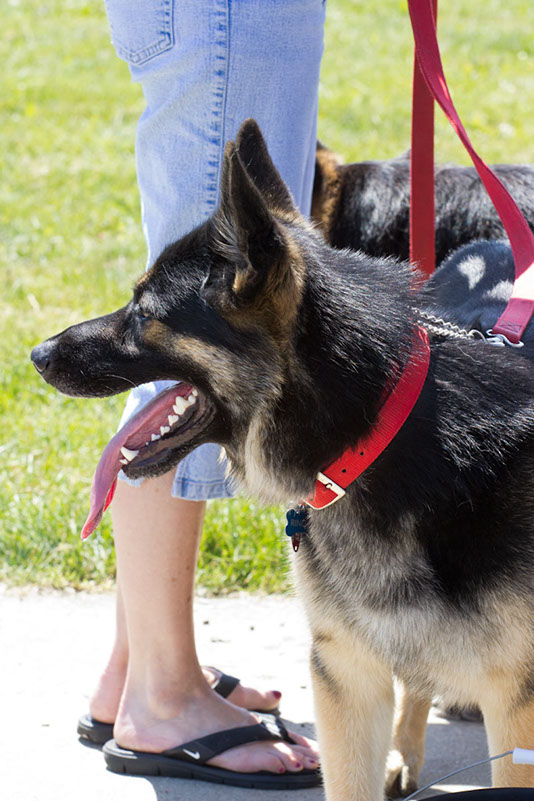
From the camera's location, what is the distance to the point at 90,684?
322 cm

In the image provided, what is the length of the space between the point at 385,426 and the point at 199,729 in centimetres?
127

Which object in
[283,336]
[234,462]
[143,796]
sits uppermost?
[283,336]

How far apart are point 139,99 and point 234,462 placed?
8337 mm

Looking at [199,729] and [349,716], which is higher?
[349,716]

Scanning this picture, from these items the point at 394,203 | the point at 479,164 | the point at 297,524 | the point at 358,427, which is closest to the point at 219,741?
the point at 297,524

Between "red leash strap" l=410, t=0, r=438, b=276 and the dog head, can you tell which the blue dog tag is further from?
"red leash strap" l=410, t=0, r=438, b=276

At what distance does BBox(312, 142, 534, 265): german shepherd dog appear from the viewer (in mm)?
4715

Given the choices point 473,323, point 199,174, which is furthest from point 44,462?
point 473,323

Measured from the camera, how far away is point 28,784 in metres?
2.71

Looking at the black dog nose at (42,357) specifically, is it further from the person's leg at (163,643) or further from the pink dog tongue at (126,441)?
the person's leg at (163,643)

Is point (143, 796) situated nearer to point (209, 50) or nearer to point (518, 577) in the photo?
point (518, 577)

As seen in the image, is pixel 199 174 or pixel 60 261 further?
pixel 60 261

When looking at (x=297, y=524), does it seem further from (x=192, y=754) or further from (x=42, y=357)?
(x=192, y=754)

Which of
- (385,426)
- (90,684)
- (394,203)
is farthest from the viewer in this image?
(394,203)
